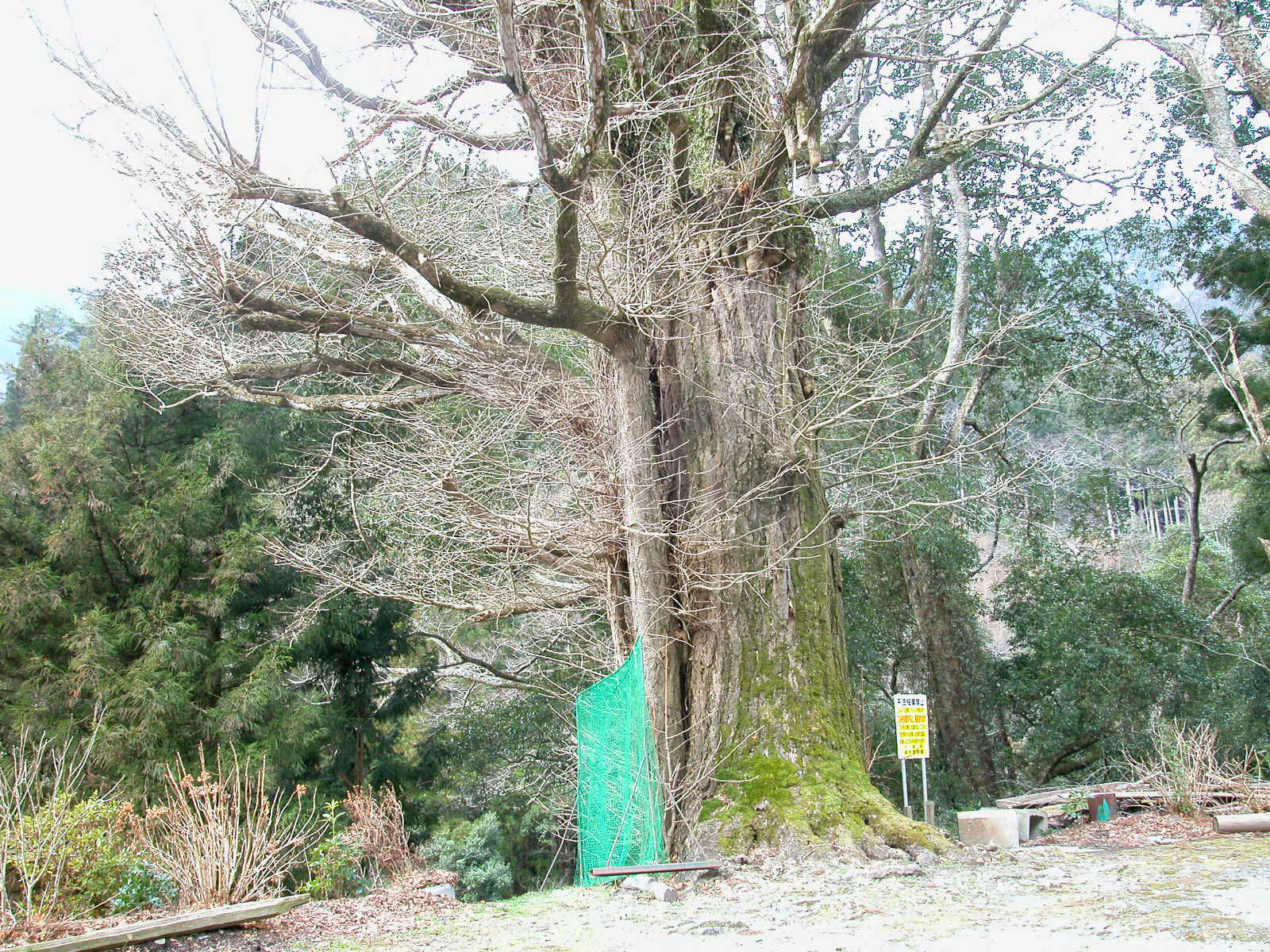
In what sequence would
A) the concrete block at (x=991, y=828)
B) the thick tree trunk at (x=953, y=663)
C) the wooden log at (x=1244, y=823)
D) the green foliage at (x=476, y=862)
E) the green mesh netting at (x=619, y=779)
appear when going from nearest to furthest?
the green mesh netting at (x=619, y=779) → the wooden log at (x=1244, y=823) → the concrete block at (x=991, y=828) → the green foliage at (x=476, y=862) → the thick tree trunk at (x=953, y=663)

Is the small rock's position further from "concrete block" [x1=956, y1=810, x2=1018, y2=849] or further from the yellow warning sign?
the yellow warning sign

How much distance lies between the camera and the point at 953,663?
1438 centimetres

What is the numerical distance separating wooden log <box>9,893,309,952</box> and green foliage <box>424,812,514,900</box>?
6996mm

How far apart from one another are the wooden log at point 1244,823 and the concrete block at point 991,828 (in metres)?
1.52

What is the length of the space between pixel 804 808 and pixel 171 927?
3635 millimetres

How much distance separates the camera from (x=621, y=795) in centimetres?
625

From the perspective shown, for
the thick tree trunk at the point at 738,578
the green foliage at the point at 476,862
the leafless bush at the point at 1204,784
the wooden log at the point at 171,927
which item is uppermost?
the thick tree trunk at the point at 738,578

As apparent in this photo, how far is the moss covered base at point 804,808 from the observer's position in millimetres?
5867

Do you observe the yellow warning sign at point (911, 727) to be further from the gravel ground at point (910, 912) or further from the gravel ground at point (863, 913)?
the gravel ground at point (910, 912)

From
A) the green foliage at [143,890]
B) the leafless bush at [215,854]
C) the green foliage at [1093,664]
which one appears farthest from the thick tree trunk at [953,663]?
the green foliage at [143,890]

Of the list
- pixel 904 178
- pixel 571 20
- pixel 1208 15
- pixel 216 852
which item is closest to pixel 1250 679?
pixel 1208 15

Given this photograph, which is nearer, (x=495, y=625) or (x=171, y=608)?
(x=171, y=608)

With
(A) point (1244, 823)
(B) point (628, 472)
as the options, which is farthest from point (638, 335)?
(A) point (1244, 823)

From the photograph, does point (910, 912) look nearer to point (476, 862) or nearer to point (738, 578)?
point (738, 578)
